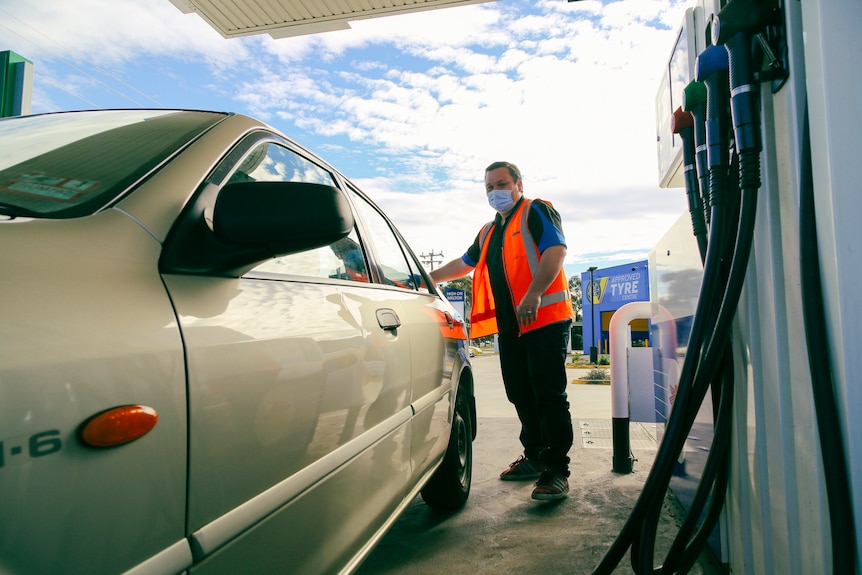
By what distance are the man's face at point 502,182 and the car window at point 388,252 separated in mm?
983

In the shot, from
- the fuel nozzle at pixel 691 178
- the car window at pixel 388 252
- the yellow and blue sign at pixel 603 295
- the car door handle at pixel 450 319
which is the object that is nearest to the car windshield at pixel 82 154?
the car window at pixel 388 252

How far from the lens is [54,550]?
74cm

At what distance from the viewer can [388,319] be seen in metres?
2.04

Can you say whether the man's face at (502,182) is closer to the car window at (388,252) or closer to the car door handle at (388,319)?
the car window at (388,252)

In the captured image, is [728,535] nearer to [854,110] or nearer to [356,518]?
[356,518]

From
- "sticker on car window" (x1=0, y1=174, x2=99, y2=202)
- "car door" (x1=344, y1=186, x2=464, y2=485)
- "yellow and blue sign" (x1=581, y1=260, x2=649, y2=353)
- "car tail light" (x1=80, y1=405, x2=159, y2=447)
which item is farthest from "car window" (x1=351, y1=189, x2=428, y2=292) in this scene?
"yellow and blue sign" (x1=581, y1=260, x2=649, y2=353)

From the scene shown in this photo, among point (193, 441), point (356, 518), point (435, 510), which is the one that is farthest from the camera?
point (435, 510)

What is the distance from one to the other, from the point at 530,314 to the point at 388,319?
1434mm

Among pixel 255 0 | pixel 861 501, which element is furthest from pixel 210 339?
pixel 255 0

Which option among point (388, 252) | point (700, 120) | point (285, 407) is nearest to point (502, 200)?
point (388, 252)

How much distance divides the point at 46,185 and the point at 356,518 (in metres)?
1.09

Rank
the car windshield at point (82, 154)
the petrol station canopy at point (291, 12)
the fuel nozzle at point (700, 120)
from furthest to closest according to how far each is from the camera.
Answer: the petrol station canopy at point (291, 12)
the fuel nozzle at point (700, 120)
the car windshield at point (82, 154)

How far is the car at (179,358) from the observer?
76cm

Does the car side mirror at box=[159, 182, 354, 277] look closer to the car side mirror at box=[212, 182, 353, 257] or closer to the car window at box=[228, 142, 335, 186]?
the car side mirror at box=[212, 182, 353, 257]
